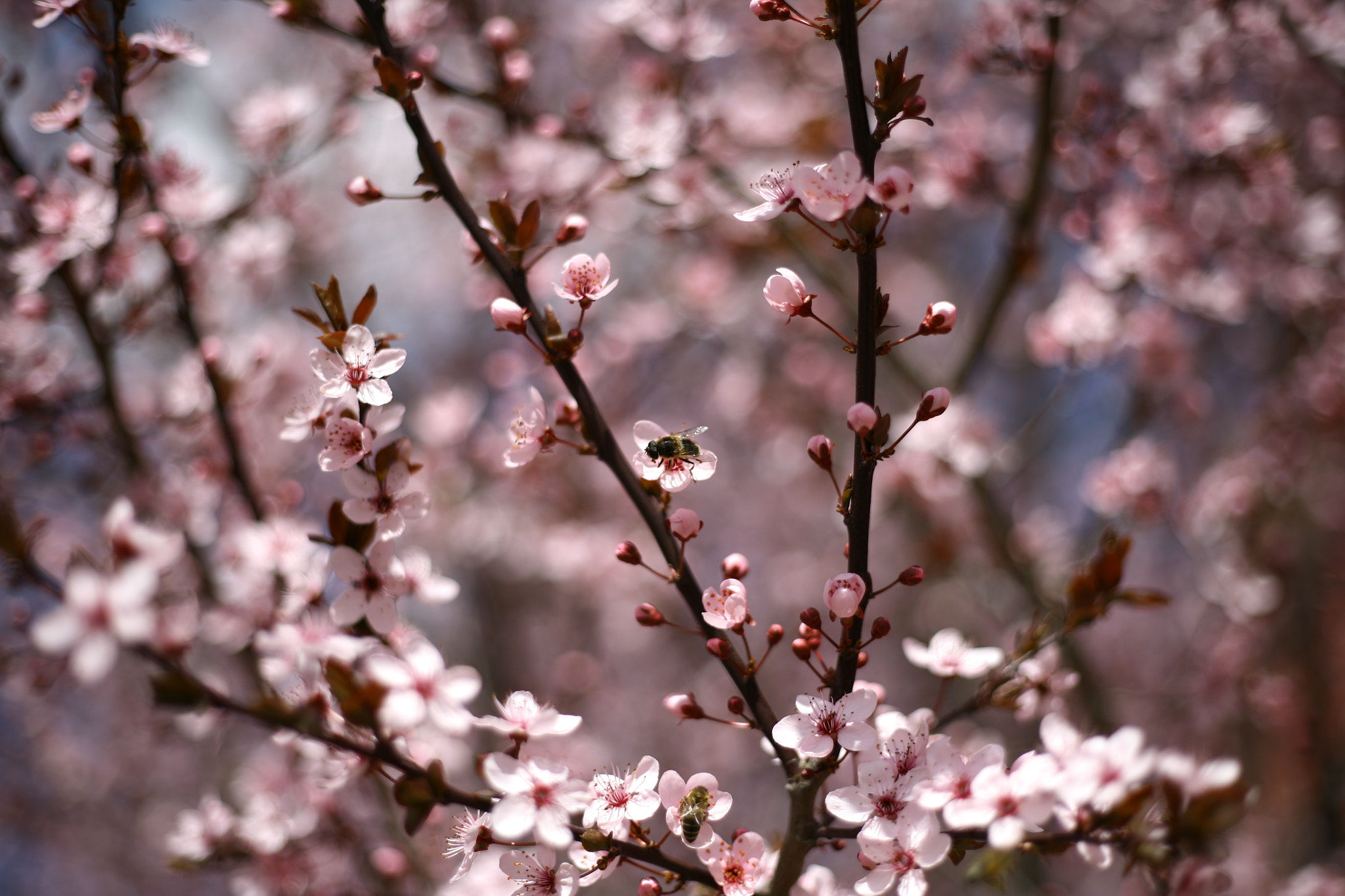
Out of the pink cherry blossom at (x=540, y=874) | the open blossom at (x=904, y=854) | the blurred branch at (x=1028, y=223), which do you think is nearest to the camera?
the open blossom at (x=904, y=854)

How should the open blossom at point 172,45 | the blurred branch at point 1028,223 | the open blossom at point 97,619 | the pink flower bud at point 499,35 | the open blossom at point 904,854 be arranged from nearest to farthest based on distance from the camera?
the open blossom at point 97,619 → the open blossom at point 904,854 → the open blossom at point 172,45 → the pink flower bud at point 499,35 → the blurred branch at point 1028,223

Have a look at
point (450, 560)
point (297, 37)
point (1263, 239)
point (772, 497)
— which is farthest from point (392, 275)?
point (1263, 239)

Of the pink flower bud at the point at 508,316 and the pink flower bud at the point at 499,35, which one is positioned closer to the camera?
the pink flower bud at the point at 508,316

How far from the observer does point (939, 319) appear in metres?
1.36

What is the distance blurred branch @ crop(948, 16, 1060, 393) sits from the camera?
2.98 metres

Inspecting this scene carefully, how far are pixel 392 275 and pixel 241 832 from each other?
6.76 meters

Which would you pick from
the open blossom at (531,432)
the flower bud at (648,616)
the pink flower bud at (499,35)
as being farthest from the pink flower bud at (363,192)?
the pink flower bud at (499,35)

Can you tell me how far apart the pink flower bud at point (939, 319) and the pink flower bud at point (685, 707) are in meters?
0.80

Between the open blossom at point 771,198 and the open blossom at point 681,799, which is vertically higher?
the open blossom at point 771,198

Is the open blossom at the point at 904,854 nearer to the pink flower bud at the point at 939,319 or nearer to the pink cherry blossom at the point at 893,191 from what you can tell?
the pink flower bud at the point at 939,319

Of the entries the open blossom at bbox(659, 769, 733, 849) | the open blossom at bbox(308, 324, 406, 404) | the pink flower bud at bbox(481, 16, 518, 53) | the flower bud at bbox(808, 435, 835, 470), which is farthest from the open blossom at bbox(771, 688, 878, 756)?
the pink flower bud at bbox(481, 16, 518, 53)

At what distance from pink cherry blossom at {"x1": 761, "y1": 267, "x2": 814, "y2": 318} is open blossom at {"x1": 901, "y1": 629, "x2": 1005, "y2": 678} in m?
0.76

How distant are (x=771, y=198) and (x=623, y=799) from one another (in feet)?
3.64

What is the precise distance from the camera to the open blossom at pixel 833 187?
1.18 m
